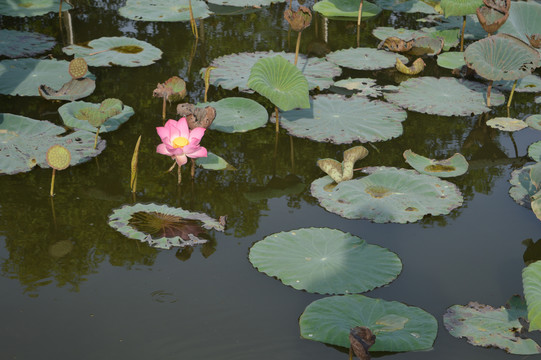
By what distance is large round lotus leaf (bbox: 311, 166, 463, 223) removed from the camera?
319cm

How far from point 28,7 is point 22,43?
1.06m

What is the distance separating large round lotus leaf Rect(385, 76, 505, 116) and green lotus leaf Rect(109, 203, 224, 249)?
2.01 m

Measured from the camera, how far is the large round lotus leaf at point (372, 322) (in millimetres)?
2314

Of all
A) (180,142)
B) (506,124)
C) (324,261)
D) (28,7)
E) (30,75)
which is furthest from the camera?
(28,7)

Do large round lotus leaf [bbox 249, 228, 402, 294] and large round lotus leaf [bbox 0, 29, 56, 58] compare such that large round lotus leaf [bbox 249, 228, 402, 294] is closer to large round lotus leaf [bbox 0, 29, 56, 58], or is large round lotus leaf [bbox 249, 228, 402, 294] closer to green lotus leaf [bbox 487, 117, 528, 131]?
green lotus leaf [bbox 487, 117, 528, 131]

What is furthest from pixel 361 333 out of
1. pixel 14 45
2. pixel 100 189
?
pixel 14 45

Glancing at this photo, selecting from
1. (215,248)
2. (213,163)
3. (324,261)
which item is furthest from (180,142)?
(324,261)

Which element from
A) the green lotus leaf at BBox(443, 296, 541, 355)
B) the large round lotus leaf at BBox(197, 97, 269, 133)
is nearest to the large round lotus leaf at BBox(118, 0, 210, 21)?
the large round lotus leaf at BBox(197, 97, 269, 133)

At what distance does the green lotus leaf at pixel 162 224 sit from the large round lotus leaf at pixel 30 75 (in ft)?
5.85

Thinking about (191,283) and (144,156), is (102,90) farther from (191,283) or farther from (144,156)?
(191,283)

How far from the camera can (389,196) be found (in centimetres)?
332

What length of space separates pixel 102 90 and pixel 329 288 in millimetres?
2679

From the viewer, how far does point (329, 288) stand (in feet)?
8.57

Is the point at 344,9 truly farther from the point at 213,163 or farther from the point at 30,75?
the point at 213,163
